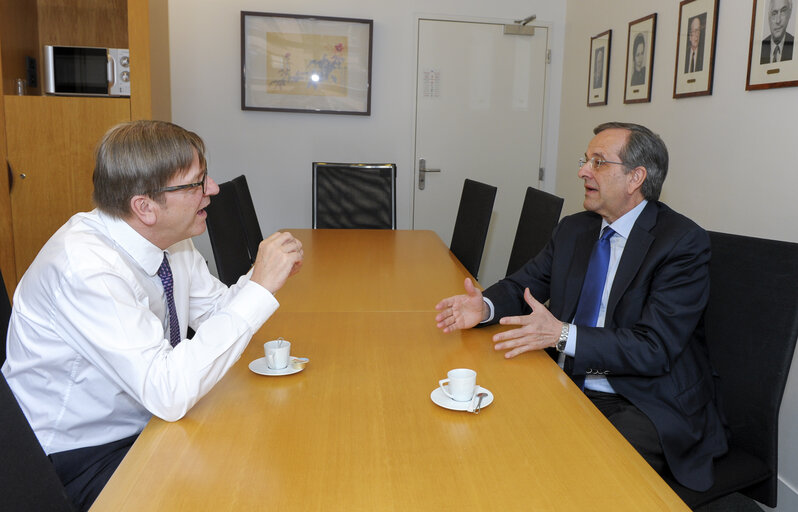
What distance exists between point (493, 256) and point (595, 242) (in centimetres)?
300

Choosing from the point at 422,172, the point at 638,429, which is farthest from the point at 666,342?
the point at 422,172

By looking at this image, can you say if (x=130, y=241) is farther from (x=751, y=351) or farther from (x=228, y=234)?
(x=751, y=351)

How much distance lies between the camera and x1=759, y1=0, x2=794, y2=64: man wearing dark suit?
2332mm

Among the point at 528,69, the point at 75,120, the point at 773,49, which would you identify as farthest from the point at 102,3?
the point at 773,49

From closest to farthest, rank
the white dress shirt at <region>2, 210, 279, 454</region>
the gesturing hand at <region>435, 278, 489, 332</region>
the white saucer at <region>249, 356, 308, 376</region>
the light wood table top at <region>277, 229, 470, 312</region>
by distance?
the white dress shirt at <region>2, 210, 279, 454</region> → the white saucer at <region>249, 356, 308, 376</region> → the gesturing hand at <region>435, 278, 489, 332</region> → the light wood table top at <region>277, 229, 470, 312</region>

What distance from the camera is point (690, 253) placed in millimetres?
1647

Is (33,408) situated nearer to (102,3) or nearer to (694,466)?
(694,466)

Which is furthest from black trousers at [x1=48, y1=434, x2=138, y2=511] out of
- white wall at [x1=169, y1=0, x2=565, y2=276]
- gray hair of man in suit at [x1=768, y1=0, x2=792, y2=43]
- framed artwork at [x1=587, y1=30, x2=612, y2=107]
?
framed artwork at [x1=587, y1=30, x2=612, y2=107]

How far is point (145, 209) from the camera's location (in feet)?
4.47

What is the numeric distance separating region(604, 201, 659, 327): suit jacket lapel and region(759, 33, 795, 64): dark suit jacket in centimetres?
109

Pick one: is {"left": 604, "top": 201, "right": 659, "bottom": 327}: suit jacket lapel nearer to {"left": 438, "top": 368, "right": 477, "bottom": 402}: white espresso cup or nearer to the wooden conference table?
the wooden conference table

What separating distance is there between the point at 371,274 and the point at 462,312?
0.80 metres

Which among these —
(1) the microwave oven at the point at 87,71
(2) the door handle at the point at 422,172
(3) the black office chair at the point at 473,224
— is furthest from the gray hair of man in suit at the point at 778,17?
(1) the microwave oven at the point at 87,71

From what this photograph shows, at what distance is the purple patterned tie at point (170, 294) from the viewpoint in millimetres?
1464
